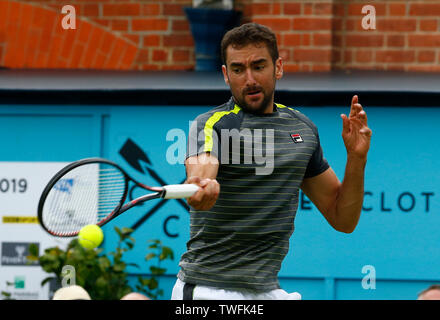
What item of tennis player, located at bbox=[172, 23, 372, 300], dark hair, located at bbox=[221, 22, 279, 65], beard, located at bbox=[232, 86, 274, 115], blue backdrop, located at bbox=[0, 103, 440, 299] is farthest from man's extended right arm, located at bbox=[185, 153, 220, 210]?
blue backdrop, located at bbox=[0, 103, 440, 299]

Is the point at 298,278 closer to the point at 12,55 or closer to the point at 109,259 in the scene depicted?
the point at 109,259

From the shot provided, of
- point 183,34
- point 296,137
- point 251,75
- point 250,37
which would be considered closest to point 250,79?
point 251,75

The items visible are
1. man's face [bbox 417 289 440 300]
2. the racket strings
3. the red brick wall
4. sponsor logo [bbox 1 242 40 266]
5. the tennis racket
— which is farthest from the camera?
the red brick wall

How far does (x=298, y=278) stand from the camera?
493cm

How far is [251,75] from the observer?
298 centimetres

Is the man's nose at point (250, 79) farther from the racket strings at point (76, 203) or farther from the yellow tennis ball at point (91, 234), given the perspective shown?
the yellow tennis ball at point (91, 234)

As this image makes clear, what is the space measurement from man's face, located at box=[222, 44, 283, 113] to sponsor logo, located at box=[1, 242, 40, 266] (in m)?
2.51

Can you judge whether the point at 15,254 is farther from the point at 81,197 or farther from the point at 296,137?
the point at 296,137

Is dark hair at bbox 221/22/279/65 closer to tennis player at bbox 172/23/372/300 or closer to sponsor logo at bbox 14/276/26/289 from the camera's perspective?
tennis player at bbox 172/23/372/300

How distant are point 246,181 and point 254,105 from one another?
28 centimetres

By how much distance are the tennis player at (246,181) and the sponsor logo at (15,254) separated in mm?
2213

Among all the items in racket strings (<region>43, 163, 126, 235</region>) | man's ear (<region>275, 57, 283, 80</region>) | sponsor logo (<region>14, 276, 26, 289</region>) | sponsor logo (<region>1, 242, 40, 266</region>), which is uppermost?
man's ear (<region>275, 57, 283, 80</region>)

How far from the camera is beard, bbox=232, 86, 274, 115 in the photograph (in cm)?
300

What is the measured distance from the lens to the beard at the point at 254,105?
3.00m
